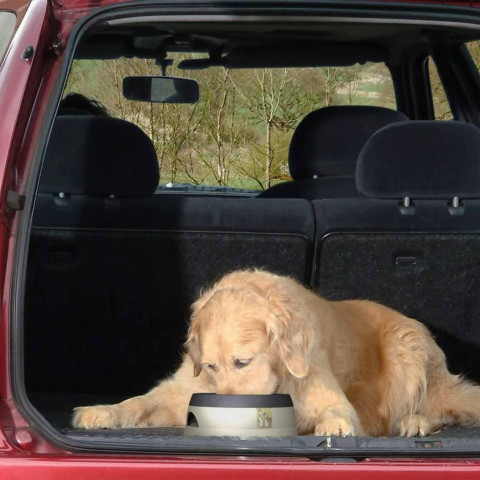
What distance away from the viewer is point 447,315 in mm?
4430

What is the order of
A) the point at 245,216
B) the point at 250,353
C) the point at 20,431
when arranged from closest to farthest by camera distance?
1. the point at 20,431
2. the point at 250,353
3. the point at 245,216

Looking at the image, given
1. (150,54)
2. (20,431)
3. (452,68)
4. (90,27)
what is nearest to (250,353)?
(20,431)

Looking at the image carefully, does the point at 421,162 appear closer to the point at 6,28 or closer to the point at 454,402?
the point at 454,402

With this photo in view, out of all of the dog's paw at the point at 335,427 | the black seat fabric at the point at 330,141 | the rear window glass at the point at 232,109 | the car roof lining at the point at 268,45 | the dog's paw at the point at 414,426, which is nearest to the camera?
the dog's paw at the point at 335,427

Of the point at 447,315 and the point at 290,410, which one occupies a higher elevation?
the point at 447,315

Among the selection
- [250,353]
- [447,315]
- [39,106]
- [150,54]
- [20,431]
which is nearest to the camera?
[20,431]

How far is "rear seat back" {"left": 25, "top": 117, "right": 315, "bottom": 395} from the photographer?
4.09m

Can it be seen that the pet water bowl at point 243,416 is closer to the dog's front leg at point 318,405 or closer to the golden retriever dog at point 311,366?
the golden retriever dog at point 311,366

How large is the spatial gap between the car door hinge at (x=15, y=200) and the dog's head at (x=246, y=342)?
0.75m

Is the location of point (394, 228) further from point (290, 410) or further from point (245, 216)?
point (290, 410)

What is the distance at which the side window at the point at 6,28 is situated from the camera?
327 centimetres

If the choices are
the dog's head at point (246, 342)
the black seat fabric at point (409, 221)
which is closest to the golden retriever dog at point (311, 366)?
the dog's head at point (246, 342)

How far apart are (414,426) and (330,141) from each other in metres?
2.06

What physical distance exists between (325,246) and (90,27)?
1.32 meters
